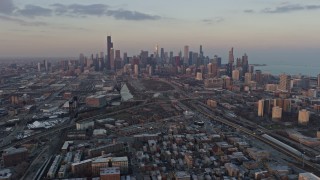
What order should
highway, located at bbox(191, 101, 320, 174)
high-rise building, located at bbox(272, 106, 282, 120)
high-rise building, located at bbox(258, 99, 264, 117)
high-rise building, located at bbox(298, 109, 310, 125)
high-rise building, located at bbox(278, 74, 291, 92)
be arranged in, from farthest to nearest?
1. high-rise building, located at bbox(278, 74, 291, 92)
2. high-rise building, located at bbox(258, 99, 264, 117)
3. high-rise building, located at bbox(272, 106, 282, 120)
4. high-rise building, located at bbox(298, 109, 310, 125)
5. highway, located at bbox(191, 101, 320, 174)

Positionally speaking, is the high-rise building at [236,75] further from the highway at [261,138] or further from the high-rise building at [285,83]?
the highway at [261,138]

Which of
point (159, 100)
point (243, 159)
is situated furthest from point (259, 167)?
point (159, 100)

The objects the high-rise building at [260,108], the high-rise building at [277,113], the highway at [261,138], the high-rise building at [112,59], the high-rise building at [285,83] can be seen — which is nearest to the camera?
the highway at [261,138]

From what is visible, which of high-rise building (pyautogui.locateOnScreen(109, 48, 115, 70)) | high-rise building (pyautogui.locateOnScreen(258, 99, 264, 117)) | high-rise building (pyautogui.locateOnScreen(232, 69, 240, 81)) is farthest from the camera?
high-rise building (pyautogui.locateOnScreen(109, 48, 115, 70))

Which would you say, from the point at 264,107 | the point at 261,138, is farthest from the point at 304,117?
the point at 261,138

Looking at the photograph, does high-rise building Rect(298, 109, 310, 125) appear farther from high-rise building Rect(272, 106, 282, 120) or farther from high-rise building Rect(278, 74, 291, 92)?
high-rise building Rect(278, 74, 291, 92)

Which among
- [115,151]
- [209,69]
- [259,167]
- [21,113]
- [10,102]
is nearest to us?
[259,167]

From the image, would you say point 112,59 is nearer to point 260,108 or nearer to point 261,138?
point 260,108

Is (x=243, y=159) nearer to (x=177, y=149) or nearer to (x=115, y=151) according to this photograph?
(x=177, y=149)

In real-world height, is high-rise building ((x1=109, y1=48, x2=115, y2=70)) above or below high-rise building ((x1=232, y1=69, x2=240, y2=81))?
above

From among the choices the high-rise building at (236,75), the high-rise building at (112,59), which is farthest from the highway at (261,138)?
the high-rise building at (112,59)

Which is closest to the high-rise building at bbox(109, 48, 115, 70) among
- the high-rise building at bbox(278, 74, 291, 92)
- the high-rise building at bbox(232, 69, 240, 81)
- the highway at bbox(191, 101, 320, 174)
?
the high-rise building at bbox(232, 69, 240, 81)
